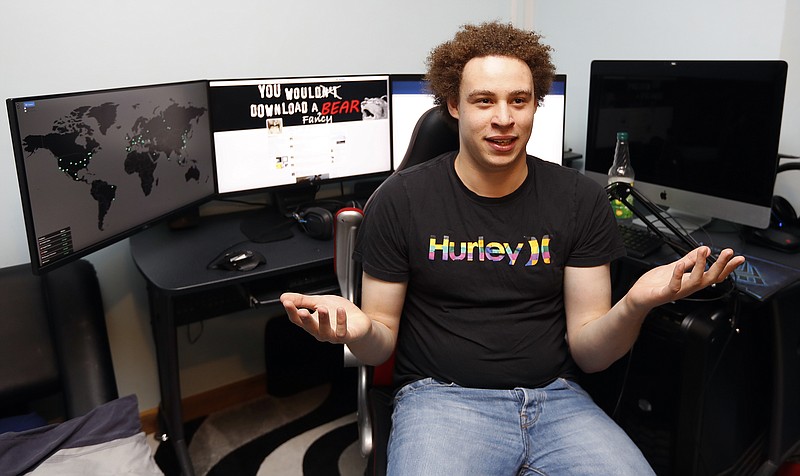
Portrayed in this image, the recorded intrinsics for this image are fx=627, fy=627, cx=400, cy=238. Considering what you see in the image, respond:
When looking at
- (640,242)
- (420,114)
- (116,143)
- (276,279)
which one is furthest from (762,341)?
(116,143)

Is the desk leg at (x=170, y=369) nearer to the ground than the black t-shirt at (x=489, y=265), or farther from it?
nearer to the ground

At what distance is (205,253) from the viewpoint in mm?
1763

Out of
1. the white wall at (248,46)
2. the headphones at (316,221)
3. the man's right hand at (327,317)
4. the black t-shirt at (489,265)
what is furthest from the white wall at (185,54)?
the man's right hand at (327,317)

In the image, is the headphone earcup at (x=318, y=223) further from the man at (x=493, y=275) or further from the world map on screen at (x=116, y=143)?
the man at (x=493, y=275)

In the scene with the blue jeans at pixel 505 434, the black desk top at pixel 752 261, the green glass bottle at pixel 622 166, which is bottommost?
the blue jeans at pixel 505 434

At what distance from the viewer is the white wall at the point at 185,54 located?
175 cm

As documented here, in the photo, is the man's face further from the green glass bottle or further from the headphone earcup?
the green glass bottle

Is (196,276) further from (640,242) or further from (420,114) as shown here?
(640,242)

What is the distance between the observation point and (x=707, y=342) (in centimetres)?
152

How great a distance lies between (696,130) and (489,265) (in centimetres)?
89

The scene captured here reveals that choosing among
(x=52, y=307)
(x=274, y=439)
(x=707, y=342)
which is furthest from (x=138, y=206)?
(x=707, y=342)

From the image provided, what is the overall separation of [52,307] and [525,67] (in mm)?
1277

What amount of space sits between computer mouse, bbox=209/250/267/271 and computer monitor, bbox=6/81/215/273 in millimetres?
244

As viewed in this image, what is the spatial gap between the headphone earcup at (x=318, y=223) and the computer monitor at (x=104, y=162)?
31 cm
